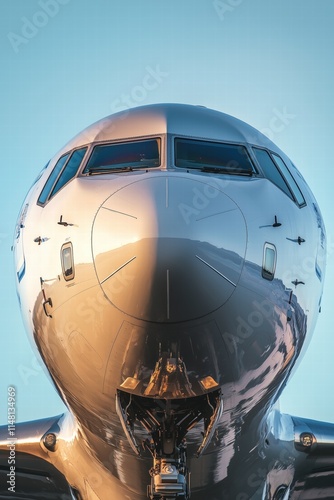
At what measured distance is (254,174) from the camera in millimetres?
10852

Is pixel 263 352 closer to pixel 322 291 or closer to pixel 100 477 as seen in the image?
pixel 322 291

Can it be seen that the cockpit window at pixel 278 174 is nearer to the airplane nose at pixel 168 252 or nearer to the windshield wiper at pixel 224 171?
the windshield wiper at pixel 224 171

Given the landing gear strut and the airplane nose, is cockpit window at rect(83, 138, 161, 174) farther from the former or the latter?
the landing gear strut

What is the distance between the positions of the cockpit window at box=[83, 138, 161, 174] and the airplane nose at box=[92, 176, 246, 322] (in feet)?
4.05

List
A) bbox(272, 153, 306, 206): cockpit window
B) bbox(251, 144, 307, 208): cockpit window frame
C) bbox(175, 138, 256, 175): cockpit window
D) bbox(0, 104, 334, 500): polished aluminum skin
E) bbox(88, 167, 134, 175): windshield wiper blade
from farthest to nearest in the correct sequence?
bbox(272, 153, 306, 206): cockpit window → bbox(251, 144, 307, 208): cockpit window frame → bbox(175, 138, 256, 175): cockpit window → bbox(88, 167, 134, 175): windshield wiper blade → bbox(0, 104, 334, 500): polished aluminum skin

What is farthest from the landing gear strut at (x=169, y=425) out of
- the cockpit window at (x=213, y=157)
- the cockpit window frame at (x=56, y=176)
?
the cockpit window frame at (x=56, y=176)

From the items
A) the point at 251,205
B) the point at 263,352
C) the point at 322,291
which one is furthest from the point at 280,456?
the point at 251,205

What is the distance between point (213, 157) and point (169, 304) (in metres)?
2.75

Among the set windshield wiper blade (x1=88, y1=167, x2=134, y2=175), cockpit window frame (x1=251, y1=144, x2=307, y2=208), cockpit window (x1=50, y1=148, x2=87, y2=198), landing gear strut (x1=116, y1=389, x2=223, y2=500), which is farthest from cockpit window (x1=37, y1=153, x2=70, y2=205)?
landing gear strut (x1=116, y1=389, x2=223, y2=500)

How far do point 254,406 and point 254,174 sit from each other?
267cm

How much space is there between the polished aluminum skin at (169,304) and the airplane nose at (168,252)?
0.04 ft

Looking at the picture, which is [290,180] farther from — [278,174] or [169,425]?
[169,425]

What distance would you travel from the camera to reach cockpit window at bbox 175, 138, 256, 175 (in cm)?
1054

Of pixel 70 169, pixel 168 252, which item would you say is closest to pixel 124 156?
pixel 70 169
